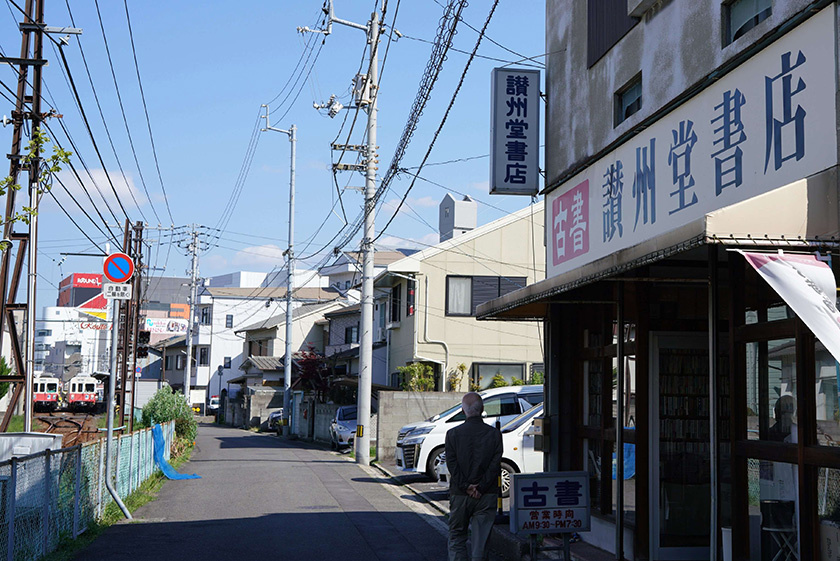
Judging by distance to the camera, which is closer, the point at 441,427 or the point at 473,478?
the point at 473,478

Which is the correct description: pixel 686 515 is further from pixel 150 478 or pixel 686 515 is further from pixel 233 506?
pixel 150 478

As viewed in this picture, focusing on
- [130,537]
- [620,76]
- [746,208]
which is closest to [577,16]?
[620,76]

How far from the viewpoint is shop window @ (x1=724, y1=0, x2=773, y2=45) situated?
724 cm

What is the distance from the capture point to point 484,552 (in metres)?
8.65

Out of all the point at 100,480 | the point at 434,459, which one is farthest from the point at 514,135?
the point at 434,459

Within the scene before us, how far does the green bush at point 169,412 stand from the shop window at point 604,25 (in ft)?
66.2

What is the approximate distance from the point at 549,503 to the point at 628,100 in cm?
462

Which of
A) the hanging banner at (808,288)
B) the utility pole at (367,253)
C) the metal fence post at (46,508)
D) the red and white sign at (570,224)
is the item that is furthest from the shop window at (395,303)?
the hanging banner at (808,288)

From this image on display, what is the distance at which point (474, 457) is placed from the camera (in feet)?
27.9

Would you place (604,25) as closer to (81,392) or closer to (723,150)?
(723,150)

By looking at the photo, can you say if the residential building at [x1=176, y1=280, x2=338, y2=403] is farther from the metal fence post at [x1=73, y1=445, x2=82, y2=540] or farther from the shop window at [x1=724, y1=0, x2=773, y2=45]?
the shop window at [x1=724, y1=0, x2=773, y2=45]

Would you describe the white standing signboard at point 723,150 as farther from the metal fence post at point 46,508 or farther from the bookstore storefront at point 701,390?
the metal fence post at point 46,508

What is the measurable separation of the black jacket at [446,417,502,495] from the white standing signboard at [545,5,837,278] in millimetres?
2618

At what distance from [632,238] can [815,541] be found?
3.78m
